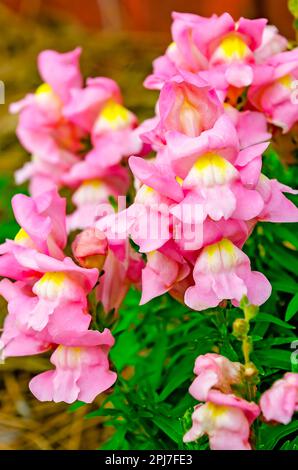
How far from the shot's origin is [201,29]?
1.14 m

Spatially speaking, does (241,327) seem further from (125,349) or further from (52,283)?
(125,349)

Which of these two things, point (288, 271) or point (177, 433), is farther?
point (288, 271)

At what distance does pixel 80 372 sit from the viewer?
0.97 metres

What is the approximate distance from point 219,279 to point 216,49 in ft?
1.18

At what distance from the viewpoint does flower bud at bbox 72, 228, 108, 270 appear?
995 millimetres

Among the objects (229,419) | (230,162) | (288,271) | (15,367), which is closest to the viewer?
(229,419)

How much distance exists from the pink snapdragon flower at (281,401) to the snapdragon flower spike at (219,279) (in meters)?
0.12

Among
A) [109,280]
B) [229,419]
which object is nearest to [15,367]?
[109,280]

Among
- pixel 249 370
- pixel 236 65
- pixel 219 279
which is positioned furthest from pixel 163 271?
pixel 236 65

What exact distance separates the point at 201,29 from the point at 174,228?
1.13 ft

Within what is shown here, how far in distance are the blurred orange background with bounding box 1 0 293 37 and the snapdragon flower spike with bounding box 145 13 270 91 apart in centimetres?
212

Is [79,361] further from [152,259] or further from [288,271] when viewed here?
[288,271]

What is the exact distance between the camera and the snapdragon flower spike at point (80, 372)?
97cm

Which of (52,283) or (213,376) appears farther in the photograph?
(52,283)
